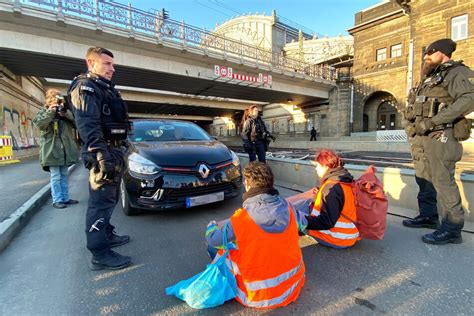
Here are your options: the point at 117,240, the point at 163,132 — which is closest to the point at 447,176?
the point at 117,240

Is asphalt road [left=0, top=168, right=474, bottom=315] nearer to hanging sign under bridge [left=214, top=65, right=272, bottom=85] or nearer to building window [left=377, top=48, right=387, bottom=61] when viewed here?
hanging sign under bridge [left=214, top=65, right=272, bottom=85]

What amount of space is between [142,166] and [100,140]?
121 cm

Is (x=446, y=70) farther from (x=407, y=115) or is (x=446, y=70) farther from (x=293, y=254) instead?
(x=293, y=254)

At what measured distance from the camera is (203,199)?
3.56 m

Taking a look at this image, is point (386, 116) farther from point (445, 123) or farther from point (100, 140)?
point (100, 140)

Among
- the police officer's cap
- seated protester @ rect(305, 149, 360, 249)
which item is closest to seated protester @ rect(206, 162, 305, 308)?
seated protester @ rect(305, 149, 360, 249)

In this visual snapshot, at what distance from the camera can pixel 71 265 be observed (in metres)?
2.50

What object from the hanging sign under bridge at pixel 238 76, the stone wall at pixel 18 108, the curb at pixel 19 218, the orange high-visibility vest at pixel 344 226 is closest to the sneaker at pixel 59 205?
the curb at pixel 19 218

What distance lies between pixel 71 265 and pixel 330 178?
8.94 feet

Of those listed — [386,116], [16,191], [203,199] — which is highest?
[386,116]

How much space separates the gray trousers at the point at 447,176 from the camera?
274cm

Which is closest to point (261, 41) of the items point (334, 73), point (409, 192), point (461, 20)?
point (334, 73)

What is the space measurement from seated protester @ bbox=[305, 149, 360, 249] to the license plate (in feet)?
4.95

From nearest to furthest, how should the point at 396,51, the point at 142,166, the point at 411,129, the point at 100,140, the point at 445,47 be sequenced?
1. the point at 100,140
2. the point at 445,47
3. the point at 411,129
4. the point at 142,166
5. the point at 396,51
